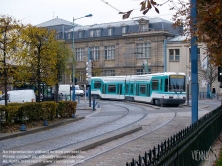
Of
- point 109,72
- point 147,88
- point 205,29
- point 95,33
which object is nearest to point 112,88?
point 147,88

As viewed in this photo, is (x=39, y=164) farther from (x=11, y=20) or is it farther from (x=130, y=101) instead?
(x=130, y=101)

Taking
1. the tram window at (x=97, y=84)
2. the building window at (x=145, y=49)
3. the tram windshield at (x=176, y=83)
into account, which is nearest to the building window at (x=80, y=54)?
the building window at (x=145, y=49)

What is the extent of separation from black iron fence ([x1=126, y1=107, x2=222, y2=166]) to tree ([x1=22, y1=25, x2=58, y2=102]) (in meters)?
11.6

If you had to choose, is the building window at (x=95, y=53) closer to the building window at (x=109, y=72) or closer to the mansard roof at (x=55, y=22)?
the building window at (x=109, y=72)

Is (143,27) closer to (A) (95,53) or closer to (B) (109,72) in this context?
(B) (109,72)

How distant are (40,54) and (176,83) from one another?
→ 18.6 m

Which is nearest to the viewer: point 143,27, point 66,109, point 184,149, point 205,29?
point 184,149

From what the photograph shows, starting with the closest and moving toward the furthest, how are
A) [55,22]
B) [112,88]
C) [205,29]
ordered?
[205,29], [112,88], [55,22]

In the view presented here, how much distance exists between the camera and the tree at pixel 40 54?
72.0ft

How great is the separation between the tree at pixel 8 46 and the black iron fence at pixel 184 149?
34.6 ft

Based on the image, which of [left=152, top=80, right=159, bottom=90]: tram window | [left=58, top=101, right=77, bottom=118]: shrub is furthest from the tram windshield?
[left=58, top=101, right=77, bottom=118]: shrub

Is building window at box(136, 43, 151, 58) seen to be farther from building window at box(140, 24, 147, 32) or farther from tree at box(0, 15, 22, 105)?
tree at box(0, 15, 22, 105)

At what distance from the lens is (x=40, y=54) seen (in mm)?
22344

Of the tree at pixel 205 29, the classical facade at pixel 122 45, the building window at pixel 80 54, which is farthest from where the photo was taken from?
the building window at pixel 80 54
